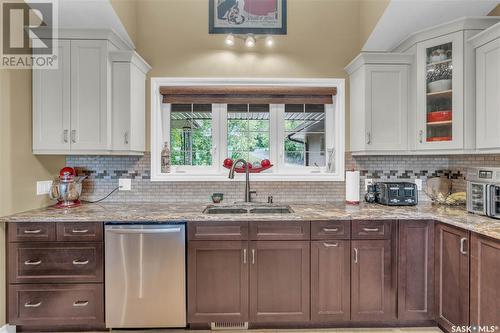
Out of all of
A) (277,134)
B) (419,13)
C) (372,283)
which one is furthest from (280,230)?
(419,13)

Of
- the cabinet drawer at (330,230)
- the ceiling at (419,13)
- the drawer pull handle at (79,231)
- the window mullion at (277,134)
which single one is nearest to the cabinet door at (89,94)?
the drawer pull handle at (79,231)

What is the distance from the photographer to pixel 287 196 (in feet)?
9.55

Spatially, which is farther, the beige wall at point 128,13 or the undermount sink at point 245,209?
the undermount sink at point 245,209

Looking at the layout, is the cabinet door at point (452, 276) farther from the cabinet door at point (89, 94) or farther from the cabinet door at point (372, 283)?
the cabinet door at point (89, 94)

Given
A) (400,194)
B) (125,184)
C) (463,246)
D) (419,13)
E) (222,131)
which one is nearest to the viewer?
(463,246)

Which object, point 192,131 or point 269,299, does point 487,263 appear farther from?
point 192,131

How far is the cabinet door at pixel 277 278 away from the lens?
2170 millimetres

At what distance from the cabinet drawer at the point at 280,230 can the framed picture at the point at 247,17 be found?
6.38 feet

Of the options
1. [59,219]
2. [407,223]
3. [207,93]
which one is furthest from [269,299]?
[207,93]

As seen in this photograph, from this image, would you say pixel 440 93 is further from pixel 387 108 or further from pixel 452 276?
pixel 452 276

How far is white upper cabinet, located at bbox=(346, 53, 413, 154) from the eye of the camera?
2586 millimetres

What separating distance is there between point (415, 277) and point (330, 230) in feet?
2.43

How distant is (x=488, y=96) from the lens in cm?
213

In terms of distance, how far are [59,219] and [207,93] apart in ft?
5.46
